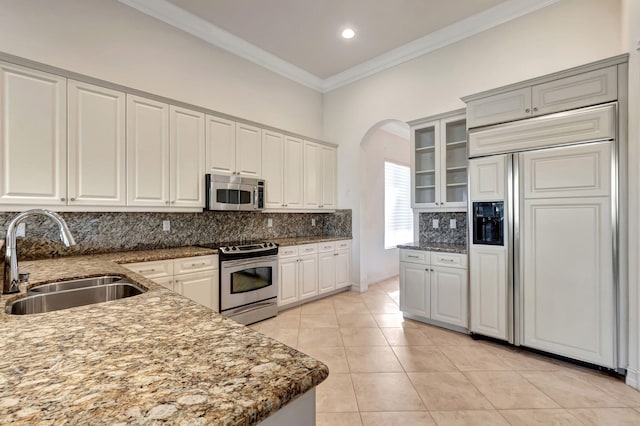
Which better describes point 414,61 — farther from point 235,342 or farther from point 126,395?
point 126,395

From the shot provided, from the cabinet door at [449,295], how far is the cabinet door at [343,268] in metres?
1.59

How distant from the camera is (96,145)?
8.79ft

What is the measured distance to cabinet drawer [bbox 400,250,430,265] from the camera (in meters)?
3.47

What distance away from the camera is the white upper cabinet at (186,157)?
10.4 ft

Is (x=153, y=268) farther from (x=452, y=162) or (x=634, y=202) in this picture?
(x=634, y=202)

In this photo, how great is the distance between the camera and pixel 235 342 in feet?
2.88

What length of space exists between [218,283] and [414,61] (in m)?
3.87

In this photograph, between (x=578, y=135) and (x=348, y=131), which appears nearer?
(x=578, y=135)

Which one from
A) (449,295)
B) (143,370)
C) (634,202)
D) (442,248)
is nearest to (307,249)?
(442,248)

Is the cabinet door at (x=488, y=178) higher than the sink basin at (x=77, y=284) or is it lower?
higher

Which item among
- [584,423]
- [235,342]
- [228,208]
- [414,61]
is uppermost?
[414,61]

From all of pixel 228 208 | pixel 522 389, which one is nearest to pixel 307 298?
pixel 228 208

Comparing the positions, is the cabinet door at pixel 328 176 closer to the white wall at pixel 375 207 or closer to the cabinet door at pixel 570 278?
the white wall at pixel 375 207

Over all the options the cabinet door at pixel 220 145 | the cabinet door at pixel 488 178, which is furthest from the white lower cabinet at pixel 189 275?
the cabinet door at pixel 488 178
